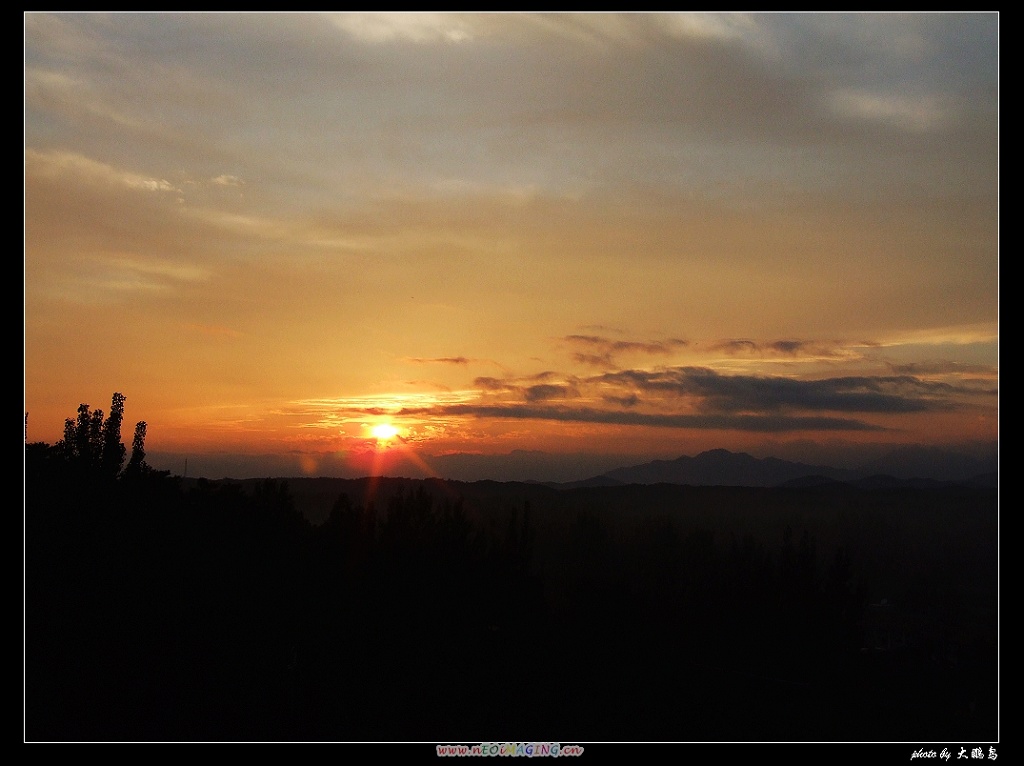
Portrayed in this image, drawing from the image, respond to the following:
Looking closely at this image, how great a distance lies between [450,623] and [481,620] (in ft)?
5.85

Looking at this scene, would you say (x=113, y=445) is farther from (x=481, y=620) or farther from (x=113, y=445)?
(x=481, y=620)

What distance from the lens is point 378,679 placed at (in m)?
32.8

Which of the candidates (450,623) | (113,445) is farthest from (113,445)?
(450,623)

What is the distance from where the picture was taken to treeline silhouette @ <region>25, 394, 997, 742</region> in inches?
1120

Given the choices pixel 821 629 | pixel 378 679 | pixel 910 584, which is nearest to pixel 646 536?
pixel 821 629

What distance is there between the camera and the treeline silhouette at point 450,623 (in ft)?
93.3

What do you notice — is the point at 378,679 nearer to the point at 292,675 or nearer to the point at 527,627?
the point at 292,675

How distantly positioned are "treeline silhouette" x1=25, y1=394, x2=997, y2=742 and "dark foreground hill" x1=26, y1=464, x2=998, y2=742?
0.11 meters

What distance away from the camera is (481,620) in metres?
38.0

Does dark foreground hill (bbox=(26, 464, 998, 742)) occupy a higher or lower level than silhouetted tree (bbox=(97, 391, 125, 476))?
lower

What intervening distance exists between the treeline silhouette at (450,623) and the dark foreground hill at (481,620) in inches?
4.3

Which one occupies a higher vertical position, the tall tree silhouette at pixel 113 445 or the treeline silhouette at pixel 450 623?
the tall tree silhouette at pixel 113 445

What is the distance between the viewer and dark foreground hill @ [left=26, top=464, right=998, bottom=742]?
28469mm

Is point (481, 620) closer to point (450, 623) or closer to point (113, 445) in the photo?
point (450, 623)
